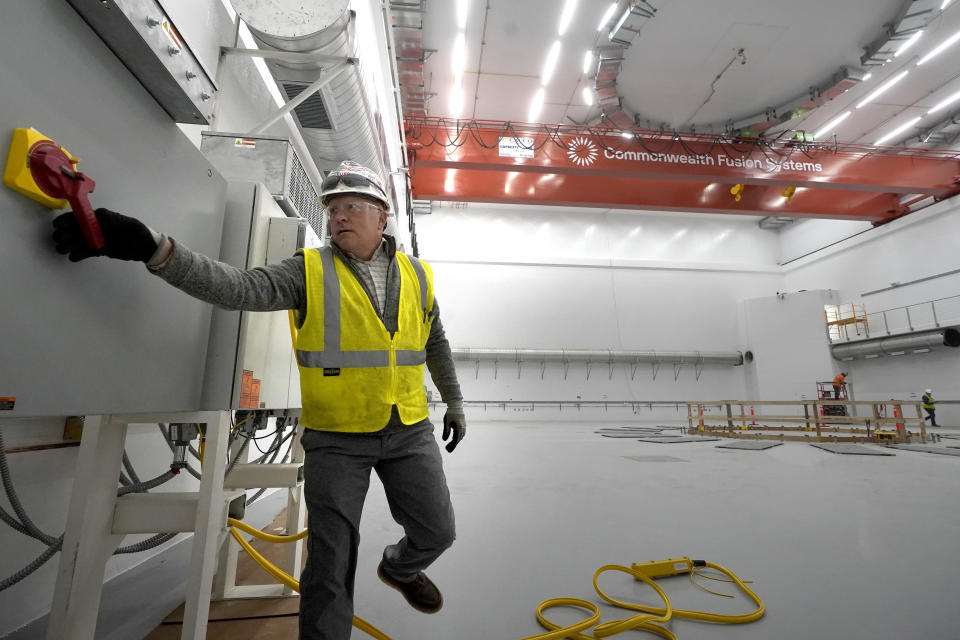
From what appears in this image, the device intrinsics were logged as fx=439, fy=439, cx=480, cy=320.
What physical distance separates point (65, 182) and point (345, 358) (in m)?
0.72

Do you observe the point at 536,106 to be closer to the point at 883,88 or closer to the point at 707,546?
the point at 883,88

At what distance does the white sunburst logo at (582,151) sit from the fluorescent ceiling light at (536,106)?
193 centimetres

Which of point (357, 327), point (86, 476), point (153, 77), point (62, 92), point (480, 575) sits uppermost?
point (153, 77)

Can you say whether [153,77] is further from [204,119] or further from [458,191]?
[458,191]

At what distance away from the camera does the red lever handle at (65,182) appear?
0.72m

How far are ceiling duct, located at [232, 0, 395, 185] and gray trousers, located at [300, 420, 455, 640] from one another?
2537 millimetres

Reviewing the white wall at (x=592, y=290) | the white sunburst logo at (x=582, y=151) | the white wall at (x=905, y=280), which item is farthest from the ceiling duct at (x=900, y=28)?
the white wall at (x=592, y=290)

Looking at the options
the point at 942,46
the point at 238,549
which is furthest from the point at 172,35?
the point at 942,46

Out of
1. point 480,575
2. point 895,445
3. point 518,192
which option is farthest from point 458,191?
point 895,445

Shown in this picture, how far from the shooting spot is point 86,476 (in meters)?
1.26

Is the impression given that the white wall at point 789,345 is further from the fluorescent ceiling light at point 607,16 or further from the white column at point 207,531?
the white column at point 207,531

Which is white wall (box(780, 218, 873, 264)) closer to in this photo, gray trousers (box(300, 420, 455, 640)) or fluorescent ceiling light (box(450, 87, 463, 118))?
fluorescent ceiling light (box(450, 87, 463, 118))

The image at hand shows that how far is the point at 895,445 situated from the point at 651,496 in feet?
20.0

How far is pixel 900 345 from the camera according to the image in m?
11.1
